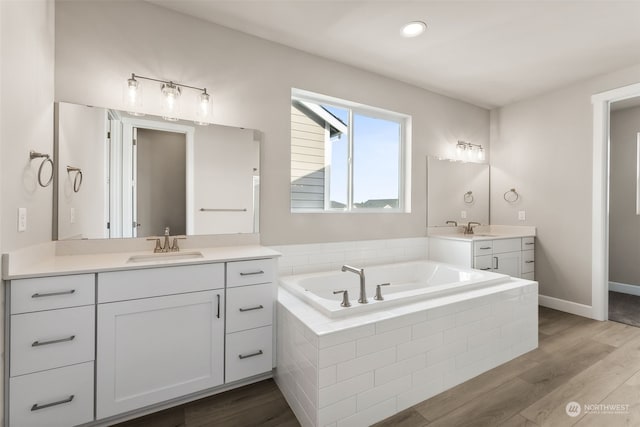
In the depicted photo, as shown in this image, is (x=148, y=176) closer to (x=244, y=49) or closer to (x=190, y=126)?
(x=190, y=126)

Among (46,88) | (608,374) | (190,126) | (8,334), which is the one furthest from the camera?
(190,126)

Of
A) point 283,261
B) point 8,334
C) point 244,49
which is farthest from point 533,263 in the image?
point 8,334

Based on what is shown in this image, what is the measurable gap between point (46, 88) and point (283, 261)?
1.98 m

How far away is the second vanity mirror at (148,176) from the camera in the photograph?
6.35 feet

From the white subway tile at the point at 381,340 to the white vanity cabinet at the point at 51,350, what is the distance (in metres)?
1.39

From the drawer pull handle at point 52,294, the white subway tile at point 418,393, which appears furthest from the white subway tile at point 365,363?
the drawer pull handle at point 52,294

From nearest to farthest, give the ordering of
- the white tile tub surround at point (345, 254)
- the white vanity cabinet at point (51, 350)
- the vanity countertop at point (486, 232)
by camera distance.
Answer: the white vanity cabinet at point (51, 350)
the white tile tub surround at point (345, 254)
the vanity countertop at point (486, 232)

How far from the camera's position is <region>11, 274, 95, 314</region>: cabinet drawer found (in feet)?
4.56

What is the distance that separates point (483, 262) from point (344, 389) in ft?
7.77

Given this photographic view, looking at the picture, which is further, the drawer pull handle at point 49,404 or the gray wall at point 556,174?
the gray wall at point 556,174

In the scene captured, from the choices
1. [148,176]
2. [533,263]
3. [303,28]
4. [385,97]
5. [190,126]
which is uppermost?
[303,28]

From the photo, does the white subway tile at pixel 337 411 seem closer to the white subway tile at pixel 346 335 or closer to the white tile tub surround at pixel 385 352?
the white tile tub surround at pixel 385 352

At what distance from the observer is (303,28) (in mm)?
2432

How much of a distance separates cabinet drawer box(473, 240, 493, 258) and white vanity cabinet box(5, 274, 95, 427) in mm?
3254
